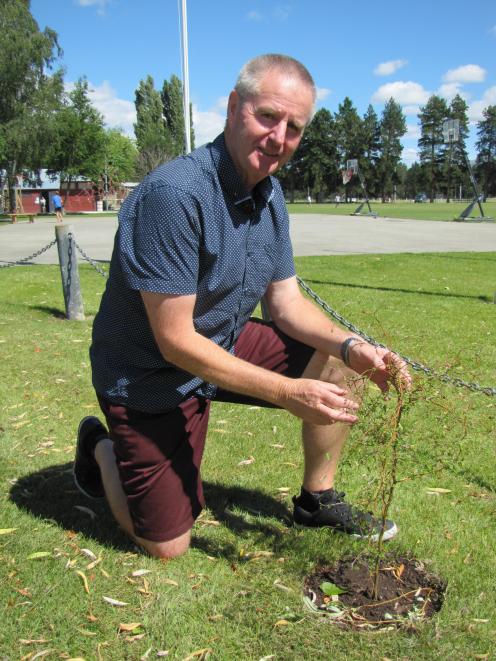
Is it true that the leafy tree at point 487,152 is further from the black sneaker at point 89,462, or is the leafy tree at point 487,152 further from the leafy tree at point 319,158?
the black sneaker at point 89,462

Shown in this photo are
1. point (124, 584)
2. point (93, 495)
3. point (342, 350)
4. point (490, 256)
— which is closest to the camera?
point (124, 584)

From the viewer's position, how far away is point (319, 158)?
96938 mm

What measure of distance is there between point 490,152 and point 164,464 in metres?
121

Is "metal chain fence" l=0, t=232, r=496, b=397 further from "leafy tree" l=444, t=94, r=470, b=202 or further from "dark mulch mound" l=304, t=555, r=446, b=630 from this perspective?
"leafy tree" l=444, t=94, r=470, b=202

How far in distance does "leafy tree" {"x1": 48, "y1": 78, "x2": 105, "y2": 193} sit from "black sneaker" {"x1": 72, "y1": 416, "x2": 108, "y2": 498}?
51.5 m

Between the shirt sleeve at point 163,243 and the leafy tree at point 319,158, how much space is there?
97632 mm

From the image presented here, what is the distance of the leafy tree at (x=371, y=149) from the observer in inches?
4048

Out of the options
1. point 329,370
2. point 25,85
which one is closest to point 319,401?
point 329,370

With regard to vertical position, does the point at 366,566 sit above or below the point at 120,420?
below

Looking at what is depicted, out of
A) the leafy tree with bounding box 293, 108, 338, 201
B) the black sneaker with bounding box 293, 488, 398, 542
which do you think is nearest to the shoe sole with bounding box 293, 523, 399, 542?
the black sneaker with bounding box 293, 488, 398, 542

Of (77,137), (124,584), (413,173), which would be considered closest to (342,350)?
(124,584)

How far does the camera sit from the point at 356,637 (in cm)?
233

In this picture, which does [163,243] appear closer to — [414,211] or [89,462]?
[89,462]

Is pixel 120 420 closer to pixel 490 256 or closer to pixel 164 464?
pixel 164 464
